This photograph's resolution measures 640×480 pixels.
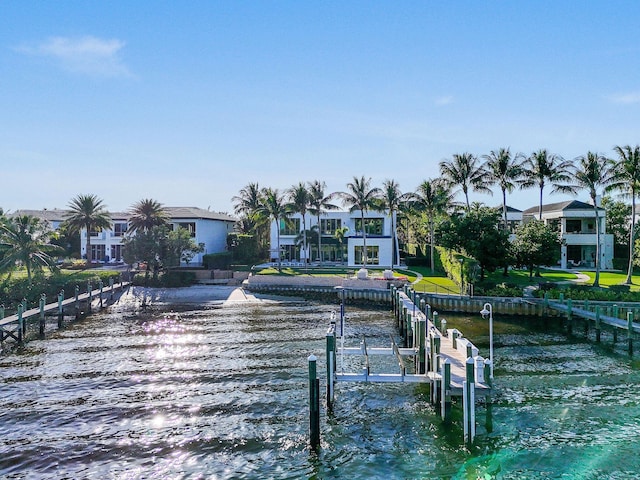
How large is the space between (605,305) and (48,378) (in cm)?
3791

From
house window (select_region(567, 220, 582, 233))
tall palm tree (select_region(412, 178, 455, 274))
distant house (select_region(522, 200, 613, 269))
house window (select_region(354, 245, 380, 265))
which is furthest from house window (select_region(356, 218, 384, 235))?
house window (select_region(567, 220, 582, 233))

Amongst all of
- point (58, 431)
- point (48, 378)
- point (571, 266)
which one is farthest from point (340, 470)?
point (571, 266)

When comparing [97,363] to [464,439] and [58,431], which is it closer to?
[58,431]

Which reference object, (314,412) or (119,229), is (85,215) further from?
(314,412)

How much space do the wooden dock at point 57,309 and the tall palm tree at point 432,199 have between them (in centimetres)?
3647

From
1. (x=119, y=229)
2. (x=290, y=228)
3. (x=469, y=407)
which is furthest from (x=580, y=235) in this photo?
(x=119, y=229)

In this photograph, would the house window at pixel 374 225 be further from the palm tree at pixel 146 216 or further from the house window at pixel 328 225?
the palm tree at pixel 146 216

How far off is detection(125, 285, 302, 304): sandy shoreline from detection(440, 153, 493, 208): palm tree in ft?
85.2

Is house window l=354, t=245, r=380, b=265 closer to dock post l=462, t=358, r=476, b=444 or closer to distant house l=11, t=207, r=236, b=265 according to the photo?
distant house l=11, t=207, r=236, b=265

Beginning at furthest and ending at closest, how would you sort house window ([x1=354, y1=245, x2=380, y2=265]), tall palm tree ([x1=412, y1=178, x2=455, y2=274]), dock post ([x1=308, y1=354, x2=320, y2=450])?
house window ([x1=354, y1=245, x2=380, y2=265]), tall palm tree ([x1=412, y1=178, x2=455, y2=274]), dock post ([x1=308, y1=354, x2=320, y2=450])

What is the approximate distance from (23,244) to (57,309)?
33.7ft

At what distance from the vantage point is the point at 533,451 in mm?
15891

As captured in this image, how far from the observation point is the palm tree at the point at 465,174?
200 ft

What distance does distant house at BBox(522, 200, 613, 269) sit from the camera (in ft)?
202
